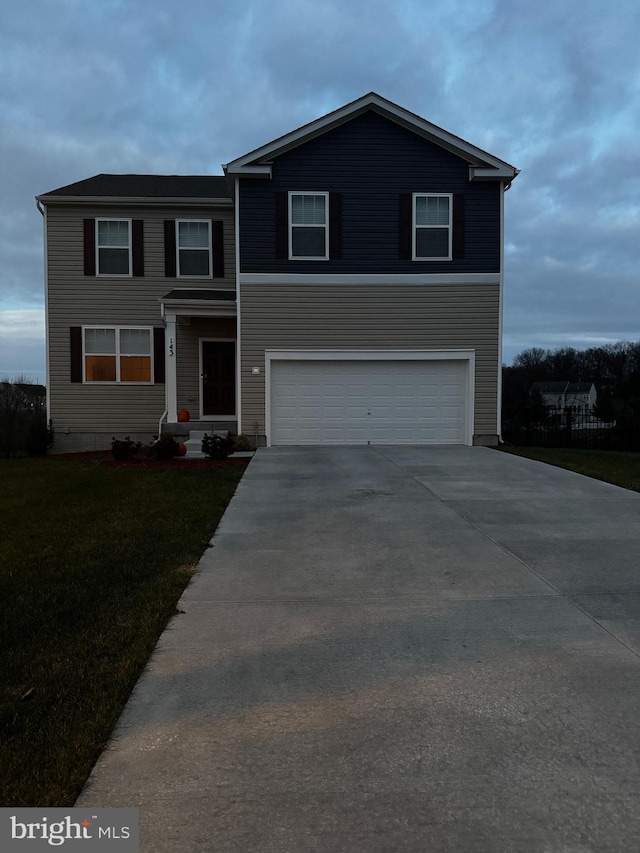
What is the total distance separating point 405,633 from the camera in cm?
375

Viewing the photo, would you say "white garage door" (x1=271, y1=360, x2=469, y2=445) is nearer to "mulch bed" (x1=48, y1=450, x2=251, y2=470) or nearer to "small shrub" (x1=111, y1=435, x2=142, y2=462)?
"mulch bed" (x1=48, y1=450, x2=251, y2=470)

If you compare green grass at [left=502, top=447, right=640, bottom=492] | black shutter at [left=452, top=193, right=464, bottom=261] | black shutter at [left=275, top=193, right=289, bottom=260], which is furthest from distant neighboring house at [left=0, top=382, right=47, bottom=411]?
green grass at [left=502, top=447, right=640, bottom=492]

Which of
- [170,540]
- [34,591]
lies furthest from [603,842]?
[170,540]

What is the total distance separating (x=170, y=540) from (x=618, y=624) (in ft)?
13.0

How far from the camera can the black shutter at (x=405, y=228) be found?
14.5 metres

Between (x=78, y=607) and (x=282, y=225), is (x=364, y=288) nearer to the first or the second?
(x=282, y=225)

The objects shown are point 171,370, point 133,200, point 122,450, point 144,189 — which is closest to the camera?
point 122,450

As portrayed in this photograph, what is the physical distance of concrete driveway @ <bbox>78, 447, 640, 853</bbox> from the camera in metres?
2.16

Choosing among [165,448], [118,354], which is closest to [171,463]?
[165,448]

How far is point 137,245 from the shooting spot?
16500 mm

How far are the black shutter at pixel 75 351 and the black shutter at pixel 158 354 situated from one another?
77.4 inches

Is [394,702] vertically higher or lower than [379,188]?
lower

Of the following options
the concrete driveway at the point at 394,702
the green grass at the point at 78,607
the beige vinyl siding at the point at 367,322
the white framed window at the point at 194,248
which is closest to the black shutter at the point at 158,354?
the white framed window at the point at 194,248

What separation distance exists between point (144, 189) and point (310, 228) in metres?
5.51
